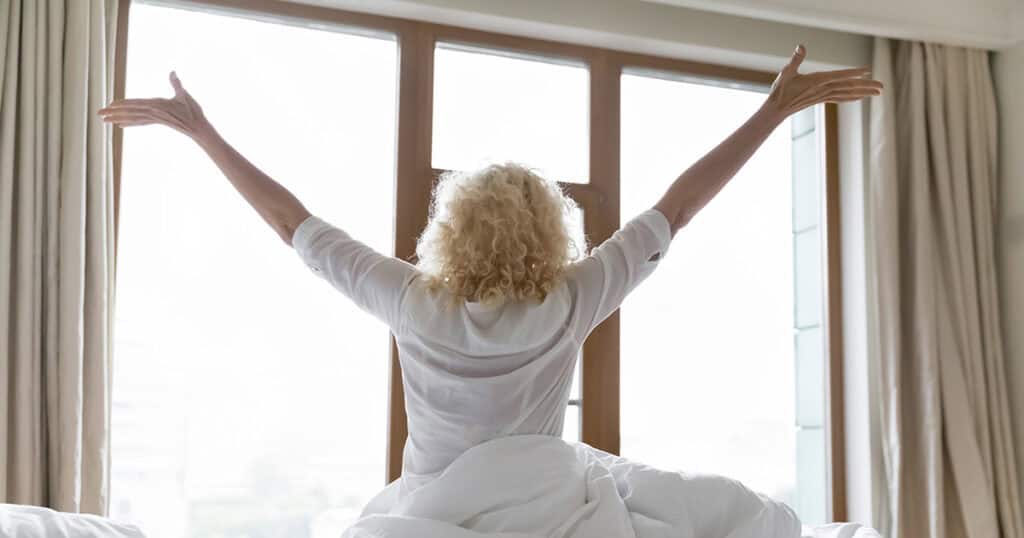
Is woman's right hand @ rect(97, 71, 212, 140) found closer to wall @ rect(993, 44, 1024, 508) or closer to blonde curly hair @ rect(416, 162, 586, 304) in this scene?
blonde curly hair @ rect(416, 162, 586, 304)

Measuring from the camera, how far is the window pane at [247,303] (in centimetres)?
293

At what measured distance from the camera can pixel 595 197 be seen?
11.3 ft

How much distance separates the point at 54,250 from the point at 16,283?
120 mm

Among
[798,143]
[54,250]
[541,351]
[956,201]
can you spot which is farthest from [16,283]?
[956,201]

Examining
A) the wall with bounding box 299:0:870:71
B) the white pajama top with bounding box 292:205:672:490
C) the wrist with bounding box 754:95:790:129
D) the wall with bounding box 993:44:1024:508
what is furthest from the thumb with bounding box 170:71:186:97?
the wall with bounding box 993:44:1024:508

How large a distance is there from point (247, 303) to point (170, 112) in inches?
46.2

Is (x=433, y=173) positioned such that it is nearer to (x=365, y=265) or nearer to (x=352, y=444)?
(x=352, y=444)

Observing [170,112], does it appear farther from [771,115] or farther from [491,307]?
[771,115]

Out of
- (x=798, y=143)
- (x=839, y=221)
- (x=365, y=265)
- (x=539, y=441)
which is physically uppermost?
(x=798, y=143)

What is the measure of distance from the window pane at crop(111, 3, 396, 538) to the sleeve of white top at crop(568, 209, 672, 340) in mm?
1545

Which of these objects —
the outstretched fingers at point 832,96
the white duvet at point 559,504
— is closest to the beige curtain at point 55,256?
the white duvet at point 559,504

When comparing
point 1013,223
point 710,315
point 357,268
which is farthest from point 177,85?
point 1013,223

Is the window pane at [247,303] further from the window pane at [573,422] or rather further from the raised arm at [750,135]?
the raised arm at [750,135]

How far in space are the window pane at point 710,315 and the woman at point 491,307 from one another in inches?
65.9
